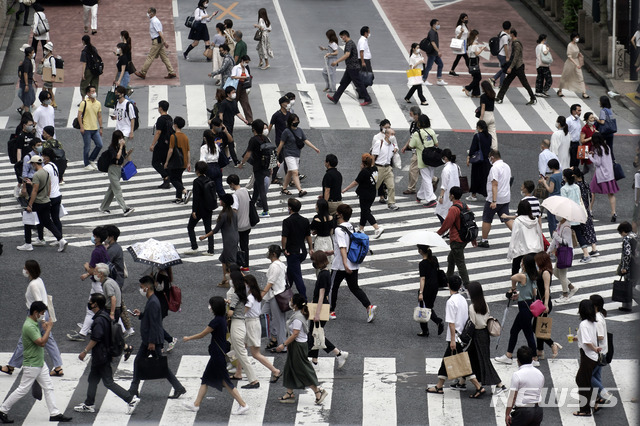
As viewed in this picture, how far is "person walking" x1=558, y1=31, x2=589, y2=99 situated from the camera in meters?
30.4

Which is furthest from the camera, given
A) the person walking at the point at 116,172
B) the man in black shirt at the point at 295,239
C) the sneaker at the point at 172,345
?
the person walking at the point at 116,172

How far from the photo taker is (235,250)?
741 inches

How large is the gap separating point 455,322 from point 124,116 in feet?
37.2

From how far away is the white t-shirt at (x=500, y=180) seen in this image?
20844 millimetres

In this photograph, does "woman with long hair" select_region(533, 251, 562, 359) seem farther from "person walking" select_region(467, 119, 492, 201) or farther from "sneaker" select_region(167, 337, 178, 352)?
"person walking" select_region(467, 119, 492, 201)

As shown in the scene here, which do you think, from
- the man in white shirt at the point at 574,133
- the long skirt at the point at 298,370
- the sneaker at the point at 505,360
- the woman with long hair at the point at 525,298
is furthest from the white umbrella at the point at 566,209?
the long skirt at the point at 298,370

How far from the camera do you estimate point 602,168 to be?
22.6 meters

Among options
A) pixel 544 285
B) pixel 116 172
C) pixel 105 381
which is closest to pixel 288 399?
pixel 105 381

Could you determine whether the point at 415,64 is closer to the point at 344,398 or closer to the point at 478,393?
the point at 478,393

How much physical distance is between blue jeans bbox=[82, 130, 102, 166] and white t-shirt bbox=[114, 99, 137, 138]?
0.74 m

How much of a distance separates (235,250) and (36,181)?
12.7ft

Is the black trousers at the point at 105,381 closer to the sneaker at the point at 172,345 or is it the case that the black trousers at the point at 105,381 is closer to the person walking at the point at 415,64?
the sneaker at the point at 172,345

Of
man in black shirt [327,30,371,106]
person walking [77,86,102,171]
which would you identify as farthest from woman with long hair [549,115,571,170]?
person walking [77,86,102,171]

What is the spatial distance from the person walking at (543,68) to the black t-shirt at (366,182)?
11216 mm
